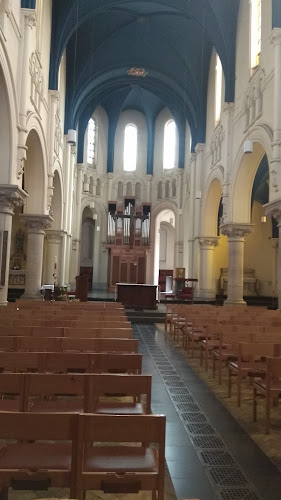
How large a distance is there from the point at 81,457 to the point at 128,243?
28.9 metres

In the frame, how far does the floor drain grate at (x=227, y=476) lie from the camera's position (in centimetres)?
362

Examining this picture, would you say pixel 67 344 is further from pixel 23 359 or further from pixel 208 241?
pixel 208 241

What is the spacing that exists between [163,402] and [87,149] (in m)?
29.1

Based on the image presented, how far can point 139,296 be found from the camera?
19.8 metres

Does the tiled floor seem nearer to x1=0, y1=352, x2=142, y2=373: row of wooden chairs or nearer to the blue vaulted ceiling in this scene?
x1=0, y1=352, x2=142, y2=373: row of wooden chairs

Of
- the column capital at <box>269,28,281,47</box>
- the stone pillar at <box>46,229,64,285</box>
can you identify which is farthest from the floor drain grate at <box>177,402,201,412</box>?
the stone pillar at <box>46,229,64,285</box>

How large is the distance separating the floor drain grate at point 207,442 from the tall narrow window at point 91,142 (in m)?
30.1

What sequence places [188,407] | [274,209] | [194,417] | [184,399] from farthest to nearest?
[274,209], [184,399], [188,407], [194,417]

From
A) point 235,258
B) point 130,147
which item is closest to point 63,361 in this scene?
point 235,258

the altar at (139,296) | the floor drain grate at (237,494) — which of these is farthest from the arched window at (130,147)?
the floor drain grate at (237,494)

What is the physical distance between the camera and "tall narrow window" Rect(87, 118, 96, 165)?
1314 inches

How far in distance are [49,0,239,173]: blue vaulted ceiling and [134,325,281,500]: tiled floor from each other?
53.9 ft

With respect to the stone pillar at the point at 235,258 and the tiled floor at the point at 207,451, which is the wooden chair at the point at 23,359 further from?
the stone pillar at the point at 235,258

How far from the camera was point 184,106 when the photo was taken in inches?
1113
